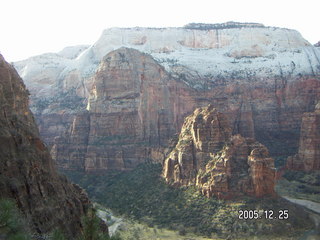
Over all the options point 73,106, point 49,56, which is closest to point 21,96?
point 73,106

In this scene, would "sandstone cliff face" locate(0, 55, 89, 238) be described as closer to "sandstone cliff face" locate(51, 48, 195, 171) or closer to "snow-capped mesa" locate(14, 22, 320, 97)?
"sandstone cliff face" locate(51, 48, 195, 171)

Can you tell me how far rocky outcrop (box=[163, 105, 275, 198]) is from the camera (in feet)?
183

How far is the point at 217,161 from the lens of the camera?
58688 millimetres

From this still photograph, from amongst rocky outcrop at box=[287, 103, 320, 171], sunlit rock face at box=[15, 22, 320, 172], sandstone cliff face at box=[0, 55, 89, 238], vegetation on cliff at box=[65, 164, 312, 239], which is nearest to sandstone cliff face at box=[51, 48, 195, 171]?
sunlit rock face at box=[15, 22, 320, 172]

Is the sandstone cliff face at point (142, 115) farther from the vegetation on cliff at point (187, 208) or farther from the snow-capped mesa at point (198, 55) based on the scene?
the snow-capped mesa at point (198, 55)

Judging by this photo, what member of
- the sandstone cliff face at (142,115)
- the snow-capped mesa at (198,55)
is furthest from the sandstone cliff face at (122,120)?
the snow-capped mesa at (198,55)

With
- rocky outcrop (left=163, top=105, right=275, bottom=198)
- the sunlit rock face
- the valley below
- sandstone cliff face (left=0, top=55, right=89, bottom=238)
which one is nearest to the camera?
sandstone cliff face (left=0, top=55, right=89, bottom=238)

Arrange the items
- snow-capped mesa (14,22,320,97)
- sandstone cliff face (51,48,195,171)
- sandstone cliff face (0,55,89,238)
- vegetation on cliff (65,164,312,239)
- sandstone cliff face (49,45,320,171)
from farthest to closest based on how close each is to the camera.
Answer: snow-capped mesa (14,22,320,97)
sandstone cliff face (49,45,320,171)
sandstone cliff face (51,48,195,171)
vegetation on cliff (65,164,312,239)
sandstone cliff face (0,55,89,238)

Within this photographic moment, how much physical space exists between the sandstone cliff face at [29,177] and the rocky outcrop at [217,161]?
2392 cm

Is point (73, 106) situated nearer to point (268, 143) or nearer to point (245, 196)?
point (268, 143)

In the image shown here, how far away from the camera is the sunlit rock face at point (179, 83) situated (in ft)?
308

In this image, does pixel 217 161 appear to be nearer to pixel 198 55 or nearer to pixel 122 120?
pixel 122 120

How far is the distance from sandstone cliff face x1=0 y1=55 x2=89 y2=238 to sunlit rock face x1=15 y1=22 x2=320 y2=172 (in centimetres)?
4969

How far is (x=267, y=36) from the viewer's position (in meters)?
144
